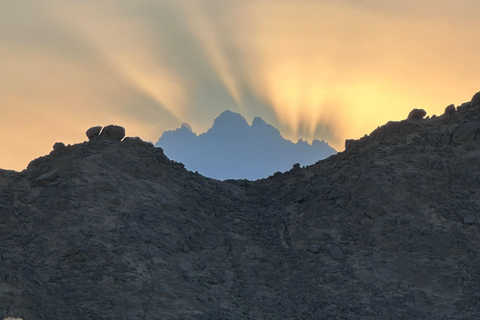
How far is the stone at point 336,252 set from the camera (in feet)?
96.7

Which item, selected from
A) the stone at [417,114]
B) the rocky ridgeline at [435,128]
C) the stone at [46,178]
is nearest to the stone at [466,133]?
the rocky ridgeline at [435,128]

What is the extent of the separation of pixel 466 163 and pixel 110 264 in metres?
20.8

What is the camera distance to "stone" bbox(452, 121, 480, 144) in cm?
3494

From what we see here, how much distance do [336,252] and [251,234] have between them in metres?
5.18

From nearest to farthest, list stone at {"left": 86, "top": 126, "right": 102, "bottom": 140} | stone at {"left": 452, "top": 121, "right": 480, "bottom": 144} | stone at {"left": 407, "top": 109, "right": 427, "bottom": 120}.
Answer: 1. stone at {"left": 452, "top": 121, "right": 480, "bottom": 144}
2. stone at {"left": 86, "top": 126, "right": 102, "bottom": 140}
3. stone at {"left": 407, "top": 109, "right": 427, "bottom": 120}

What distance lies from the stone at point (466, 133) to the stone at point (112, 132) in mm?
20329

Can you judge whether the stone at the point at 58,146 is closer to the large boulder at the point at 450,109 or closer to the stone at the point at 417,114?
the stone at the point at 417,114

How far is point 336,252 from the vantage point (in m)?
29.7

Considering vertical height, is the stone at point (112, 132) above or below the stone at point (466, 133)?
below

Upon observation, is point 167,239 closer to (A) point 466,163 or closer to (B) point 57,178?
(B) point 57,178

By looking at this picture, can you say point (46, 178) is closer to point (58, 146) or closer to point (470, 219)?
point (58, 146)

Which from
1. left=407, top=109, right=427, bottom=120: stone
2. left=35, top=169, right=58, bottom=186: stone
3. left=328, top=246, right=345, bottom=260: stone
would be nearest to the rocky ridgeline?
left=407, top=109, right=427, bottom=120: stone

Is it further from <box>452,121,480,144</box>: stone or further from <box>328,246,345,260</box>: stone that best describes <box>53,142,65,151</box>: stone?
<box>452,121,480,144</box>: stone

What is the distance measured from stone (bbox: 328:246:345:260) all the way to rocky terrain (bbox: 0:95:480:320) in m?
0.10
